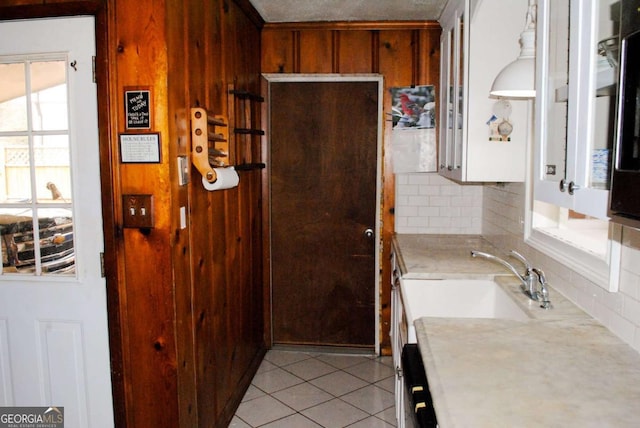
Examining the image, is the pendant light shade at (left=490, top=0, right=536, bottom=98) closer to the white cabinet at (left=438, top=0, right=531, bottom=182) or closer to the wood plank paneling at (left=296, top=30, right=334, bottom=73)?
the white cabinet at (left=438, top=0, right=531, bottom=182)

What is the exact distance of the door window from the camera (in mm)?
1995

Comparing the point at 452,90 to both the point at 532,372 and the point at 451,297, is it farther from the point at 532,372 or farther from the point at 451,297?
the point at 532,372

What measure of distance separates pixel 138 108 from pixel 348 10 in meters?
1.83

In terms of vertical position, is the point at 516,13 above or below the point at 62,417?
above

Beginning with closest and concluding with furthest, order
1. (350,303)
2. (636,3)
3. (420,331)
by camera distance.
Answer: (636,3) < (420,331) < (350,303)

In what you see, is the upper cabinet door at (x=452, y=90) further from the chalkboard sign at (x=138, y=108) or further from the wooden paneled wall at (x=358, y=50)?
the chalkboard sign at (x=138, y=108)

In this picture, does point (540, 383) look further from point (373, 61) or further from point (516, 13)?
point (373, 61)

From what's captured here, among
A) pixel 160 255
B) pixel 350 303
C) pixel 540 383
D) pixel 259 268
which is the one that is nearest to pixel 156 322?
pixel 160 255

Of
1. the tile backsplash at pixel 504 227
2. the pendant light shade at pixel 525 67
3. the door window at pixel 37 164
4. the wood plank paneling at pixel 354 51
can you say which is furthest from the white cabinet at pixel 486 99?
the door window at pixel 37 164

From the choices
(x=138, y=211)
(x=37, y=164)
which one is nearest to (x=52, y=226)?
(x=37, y=164)

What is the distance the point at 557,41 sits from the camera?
124 cm

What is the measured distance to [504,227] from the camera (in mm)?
2939

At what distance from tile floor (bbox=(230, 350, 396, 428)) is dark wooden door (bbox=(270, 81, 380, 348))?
0.79 ft

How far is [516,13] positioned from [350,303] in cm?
231
